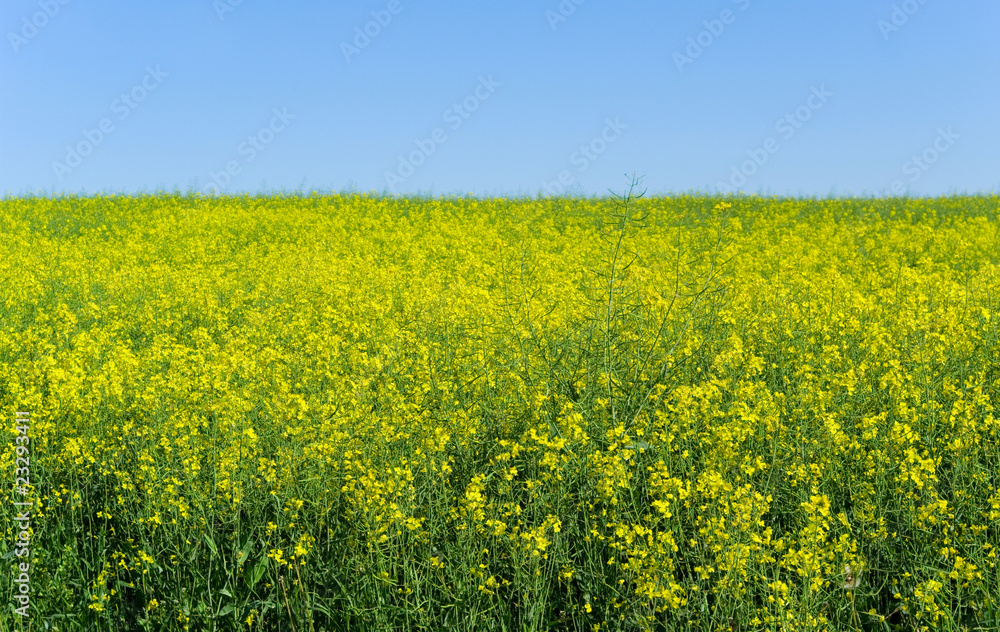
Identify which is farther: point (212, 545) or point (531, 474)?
point (531, 474)

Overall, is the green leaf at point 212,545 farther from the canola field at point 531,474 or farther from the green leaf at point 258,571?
the green leaf at point 258,571

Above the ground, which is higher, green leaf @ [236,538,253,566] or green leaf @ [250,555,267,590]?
green leaf @ [236,538,253,566]

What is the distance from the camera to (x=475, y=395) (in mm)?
4918

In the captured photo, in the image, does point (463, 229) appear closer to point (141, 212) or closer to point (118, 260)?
point (118, 260)

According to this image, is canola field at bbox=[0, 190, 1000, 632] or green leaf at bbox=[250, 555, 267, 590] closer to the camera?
canola field at bbox=[0, 190, 1000, 632]

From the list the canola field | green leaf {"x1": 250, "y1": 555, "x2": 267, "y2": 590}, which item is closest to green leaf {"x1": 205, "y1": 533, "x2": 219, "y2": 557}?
the canola field

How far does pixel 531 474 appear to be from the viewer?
3.80 metres

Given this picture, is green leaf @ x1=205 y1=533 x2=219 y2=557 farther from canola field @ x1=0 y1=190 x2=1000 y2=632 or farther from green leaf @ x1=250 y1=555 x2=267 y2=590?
green leaf @ x1=250 y1=555 x2=267 y2=590

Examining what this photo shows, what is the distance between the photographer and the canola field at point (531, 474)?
3.19m

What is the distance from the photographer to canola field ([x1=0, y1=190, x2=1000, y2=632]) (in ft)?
10.5

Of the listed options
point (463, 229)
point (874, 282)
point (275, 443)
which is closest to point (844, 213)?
point (463, 229)

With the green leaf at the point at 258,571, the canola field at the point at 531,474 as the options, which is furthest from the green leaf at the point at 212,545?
the green leaf at the point at 258,571

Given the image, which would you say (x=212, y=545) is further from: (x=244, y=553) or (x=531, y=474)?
(x=531, y=474)

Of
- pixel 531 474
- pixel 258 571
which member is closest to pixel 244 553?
pixel 258 571
